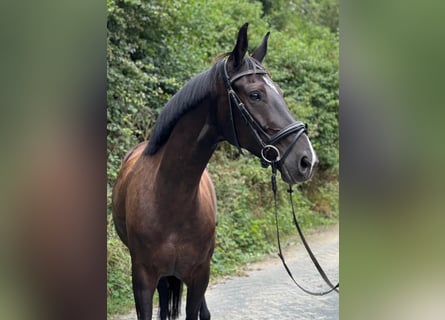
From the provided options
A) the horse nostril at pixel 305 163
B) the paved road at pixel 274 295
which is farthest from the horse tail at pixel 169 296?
the horse nostril at pixel 305 163

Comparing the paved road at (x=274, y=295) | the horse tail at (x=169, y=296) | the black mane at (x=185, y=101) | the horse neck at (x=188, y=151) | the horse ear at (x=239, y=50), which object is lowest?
the paved road at (x=274, y=295)

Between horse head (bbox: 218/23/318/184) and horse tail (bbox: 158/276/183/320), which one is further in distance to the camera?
horse tail (bbox: 158/276/183/320)

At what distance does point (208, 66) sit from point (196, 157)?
4.00 m

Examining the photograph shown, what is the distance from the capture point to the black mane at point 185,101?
2102 millimetres

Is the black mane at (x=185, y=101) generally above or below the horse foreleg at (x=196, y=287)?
above

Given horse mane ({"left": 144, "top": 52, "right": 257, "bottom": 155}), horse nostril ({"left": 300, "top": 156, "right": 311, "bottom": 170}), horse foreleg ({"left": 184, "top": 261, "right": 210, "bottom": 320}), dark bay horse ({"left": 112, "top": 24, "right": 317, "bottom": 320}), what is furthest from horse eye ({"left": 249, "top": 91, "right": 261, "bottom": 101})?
horse foreleg ({"left": 184, "top": 261, "right": 210, "bottom": 320})

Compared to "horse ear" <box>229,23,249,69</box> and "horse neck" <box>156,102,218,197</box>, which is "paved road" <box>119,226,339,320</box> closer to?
"horse neck" <box>156,102,218,197</box>

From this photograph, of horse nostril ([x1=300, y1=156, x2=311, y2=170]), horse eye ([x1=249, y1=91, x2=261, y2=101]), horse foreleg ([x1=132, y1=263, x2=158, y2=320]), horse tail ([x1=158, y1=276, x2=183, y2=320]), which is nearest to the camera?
horse nostril ([x1=300, y1=156, x2=311, y2=170])

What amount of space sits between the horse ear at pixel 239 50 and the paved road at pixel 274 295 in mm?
2595

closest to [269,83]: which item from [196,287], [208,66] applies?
[196,287]

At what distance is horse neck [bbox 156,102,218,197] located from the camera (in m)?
2.13

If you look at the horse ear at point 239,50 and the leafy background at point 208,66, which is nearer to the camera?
the horse ear at point 239,50

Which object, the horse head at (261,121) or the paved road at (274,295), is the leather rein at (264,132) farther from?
the paved road at (274,295)

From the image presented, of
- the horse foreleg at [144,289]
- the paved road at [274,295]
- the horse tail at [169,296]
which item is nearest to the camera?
the horse foreleg at [144,289]
